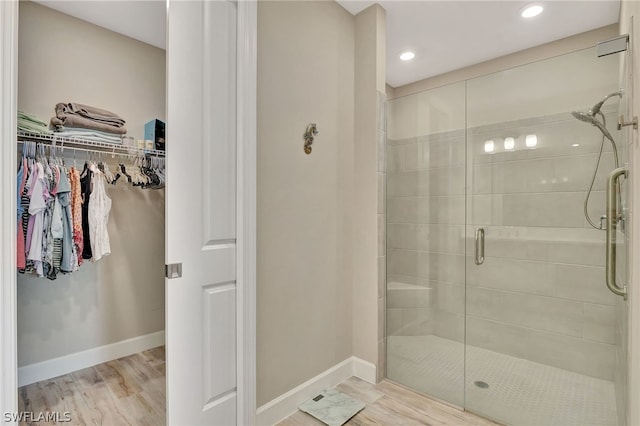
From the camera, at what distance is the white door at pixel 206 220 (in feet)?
4.78

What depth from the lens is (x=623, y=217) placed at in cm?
164

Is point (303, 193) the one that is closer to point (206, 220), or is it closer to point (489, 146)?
point (206, 220)

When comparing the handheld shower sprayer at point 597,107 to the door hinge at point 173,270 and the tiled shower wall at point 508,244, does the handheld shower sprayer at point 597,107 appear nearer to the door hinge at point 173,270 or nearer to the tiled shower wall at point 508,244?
the tiled shower wall at point 508,244

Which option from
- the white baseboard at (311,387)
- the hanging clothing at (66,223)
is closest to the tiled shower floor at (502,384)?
the white baseboard at (311,387)

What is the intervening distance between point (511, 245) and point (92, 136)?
2942 millimetres

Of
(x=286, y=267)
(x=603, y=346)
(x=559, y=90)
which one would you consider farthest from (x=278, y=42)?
(x=603, y=346)

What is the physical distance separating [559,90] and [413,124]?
855mm

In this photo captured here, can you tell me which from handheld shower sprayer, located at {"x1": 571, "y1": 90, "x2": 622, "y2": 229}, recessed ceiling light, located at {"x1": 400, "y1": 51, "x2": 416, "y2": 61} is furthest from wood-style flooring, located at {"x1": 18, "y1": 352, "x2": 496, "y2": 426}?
recessed ceiling light, located at {"x1": 400, "y1": 51, "x2": 416, "y2": 61}

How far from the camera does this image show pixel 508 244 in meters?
2.02

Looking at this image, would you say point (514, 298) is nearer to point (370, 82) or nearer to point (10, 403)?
point (370, 82)

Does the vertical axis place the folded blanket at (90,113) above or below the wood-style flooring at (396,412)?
above

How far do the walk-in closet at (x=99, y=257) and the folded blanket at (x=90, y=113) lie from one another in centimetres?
14

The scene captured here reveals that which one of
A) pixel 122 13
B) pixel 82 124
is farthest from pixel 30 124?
pixel 122 13

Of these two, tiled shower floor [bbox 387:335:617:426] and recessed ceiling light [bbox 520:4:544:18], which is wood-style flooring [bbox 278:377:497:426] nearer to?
tiled shower floor [bbox 387:335:617:426]
